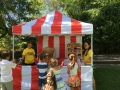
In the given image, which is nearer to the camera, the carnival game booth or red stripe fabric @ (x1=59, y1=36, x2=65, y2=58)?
the carnival game booth

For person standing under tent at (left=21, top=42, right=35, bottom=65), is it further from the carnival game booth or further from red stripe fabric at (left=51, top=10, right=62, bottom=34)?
red stripe fabric at (left=51, top=10, right=62, bottom=34)

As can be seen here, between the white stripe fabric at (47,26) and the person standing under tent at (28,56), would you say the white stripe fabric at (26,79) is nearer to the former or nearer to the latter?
the person standing under tent at (28,56)

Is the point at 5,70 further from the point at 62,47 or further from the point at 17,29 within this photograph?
the point at 62,47

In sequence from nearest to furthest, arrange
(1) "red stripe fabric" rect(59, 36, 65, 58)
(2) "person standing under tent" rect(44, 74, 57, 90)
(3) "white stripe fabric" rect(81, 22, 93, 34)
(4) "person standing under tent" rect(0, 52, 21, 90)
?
1. (2) "person standing under tent" rect(44, 74, 57, 90)
2. (4) "person standing under tent" rect(0, 52, 21, 90)
3. (3) "white stripe fabric" rect(81, 22, 93, 34)
4. (1) "red stripe fabric" rect(59, 36, 65, 58)

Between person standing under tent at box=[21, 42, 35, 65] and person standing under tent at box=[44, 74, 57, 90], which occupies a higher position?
person standing under tent at box=[21, 42, 35, 65]

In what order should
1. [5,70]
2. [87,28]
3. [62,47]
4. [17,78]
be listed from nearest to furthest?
[5,70], [87,28], [17,78], [62,47]

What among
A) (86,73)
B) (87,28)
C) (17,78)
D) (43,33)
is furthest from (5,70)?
(87,28)

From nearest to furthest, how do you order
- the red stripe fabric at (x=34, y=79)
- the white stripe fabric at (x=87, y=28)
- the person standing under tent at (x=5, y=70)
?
the person standing under tent at (x=5, y=70) → the white stripe fabric at (x=87, y=28) → the red stripe fabric at (x=34, y=79)

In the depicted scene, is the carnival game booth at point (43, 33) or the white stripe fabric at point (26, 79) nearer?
the carnival game booth at point (43, 33)

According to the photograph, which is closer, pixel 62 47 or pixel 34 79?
pixel 34 79

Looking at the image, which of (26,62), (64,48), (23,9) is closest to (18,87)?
(26,62)

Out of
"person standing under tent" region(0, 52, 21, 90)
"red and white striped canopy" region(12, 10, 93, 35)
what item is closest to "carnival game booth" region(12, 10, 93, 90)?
"red and white striped canopy" region(12, 10, 93, 35)

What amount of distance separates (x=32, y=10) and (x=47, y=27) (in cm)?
1022

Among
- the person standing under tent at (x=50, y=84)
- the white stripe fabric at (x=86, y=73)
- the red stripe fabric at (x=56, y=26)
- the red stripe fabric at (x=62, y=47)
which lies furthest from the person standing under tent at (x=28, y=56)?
the person standing under tent at (x=50, y=84)
